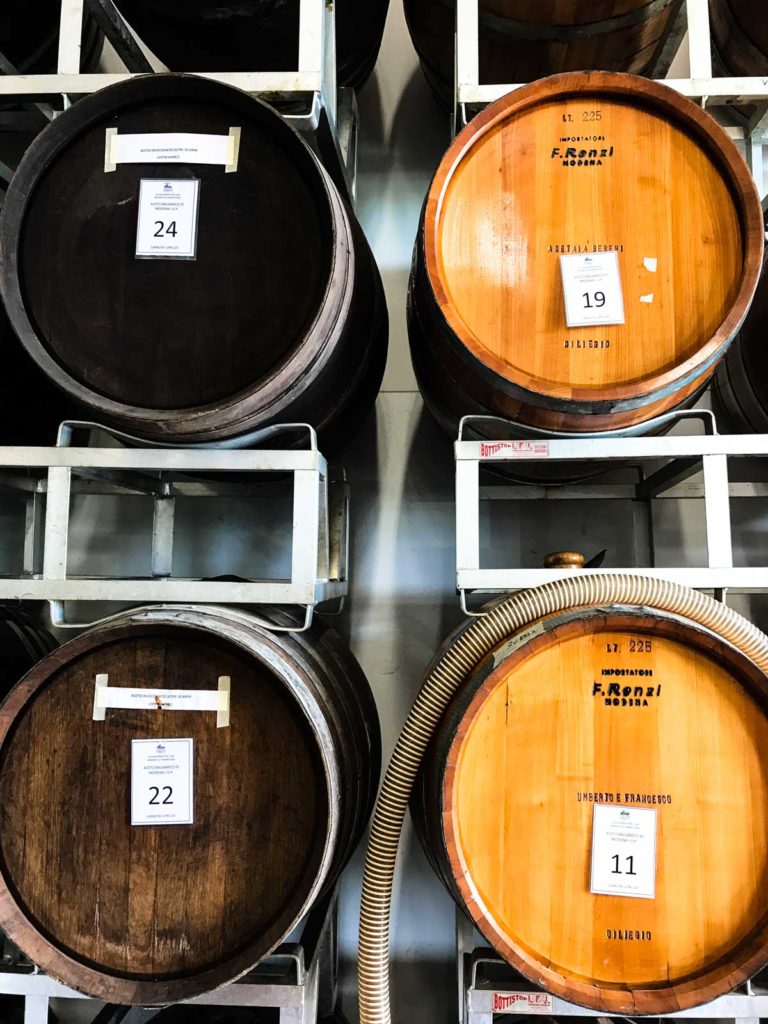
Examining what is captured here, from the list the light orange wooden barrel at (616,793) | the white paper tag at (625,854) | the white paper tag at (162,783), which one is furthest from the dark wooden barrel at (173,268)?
the white paper tag at (625,854)

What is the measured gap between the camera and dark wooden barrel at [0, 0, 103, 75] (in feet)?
6.02

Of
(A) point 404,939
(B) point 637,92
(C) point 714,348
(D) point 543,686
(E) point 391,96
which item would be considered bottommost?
(A) point 404,939

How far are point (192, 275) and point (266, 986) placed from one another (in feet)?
4.99

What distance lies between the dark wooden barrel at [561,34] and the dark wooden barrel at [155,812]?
1.49 meters

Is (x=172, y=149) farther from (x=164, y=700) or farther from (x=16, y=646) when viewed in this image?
(x=16, y=646)

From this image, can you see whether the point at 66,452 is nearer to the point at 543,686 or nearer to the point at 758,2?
the point at 543,686

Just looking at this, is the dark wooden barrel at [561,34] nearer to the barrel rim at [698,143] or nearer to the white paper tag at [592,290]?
the barrel rim at [698,143]

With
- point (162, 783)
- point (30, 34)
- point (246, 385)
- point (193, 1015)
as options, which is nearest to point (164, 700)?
point (162, 783)

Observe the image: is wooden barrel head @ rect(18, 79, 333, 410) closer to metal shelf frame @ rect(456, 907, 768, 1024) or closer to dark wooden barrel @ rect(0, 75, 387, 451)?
dark wooden barrel @ rect(0, 75, 387, 451)

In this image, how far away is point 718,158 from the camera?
126 cm

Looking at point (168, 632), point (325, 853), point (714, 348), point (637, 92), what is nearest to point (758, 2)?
point (637, 92)

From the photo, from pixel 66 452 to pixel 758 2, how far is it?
2023 millimetres

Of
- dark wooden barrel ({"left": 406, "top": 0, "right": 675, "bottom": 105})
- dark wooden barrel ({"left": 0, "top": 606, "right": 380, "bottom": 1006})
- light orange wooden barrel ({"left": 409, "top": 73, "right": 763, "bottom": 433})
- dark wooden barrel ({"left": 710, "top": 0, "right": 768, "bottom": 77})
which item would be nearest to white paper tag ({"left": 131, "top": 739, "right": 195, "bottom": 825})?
dark wooden barrel ({"left": 0, "top": 606, "right": 380, "bottom": 1006})

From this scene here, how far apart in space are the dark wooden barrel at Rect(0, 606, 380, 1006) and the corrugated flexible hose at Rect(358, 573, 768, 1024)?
12 cm
